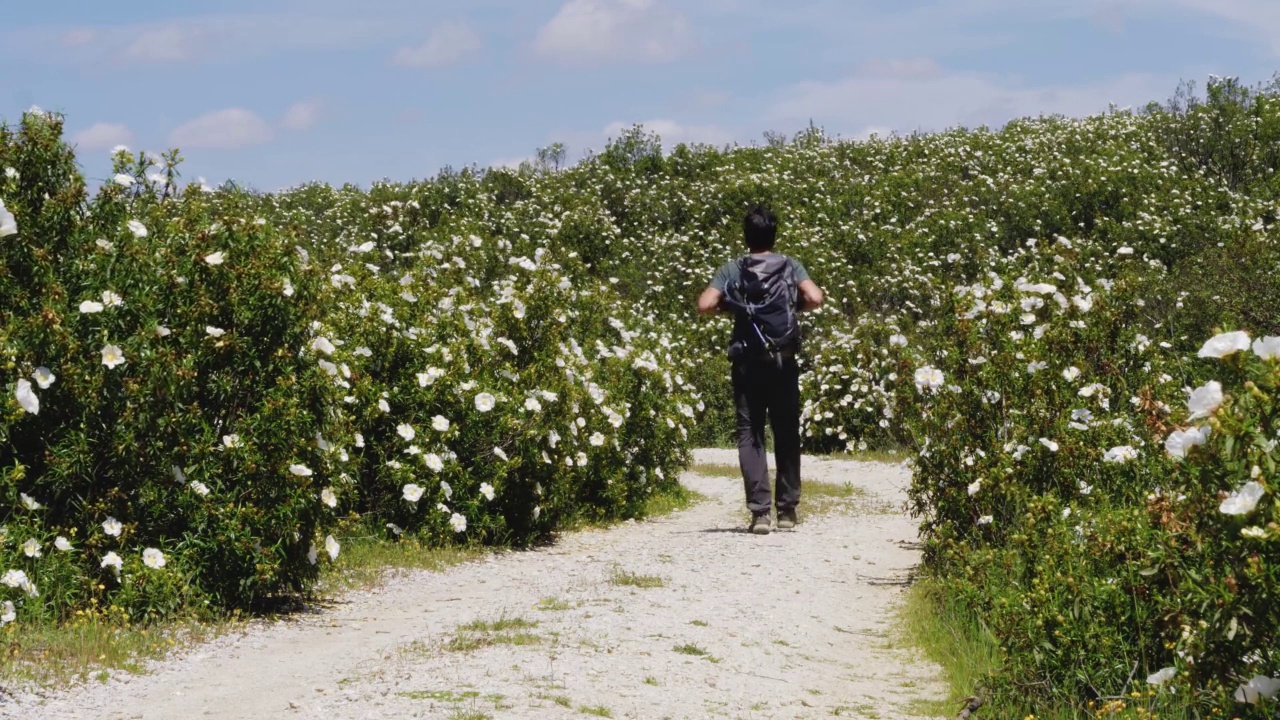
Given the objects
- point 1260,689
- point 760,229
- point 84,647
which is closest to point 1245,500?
point 1260,689

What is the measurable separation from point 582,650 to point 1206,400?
117 inches

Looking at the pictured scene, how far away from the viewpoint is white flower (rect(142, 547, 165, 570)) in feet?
19.5

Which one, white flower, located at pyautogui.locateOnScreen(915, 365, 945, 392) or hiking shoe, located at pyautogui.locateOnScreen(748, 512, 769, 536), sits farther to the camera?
hiking shoe, located at pyautogui.locateOnScreen(748, 512, 769, 536)

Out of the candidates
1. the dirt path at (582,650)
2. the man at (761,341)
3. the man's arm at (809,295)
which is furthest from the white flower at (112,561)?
the man's arm at (809,295)

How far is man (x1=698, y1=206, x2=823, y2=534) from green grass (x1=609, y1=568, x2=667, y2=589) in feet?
5.29

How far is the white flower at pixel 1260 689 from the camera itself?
3330 millimetres

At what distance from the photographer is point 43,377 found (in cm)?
555

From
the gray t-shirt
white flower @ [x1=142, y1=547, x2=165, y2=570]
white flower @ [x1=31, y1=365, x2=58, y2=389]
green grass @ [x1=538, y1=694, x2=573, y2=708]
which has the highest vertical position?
the gray t-shirt

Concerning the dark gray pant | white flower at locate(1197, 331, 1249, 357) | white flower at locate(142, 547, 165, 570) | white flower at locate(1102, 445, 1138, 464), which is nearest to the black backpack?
the dark gray pant

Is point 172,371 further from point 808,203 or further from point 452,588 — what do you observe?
point 808,203

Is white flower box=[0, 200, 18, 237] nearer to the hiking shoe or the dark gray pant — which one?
the dark gray pant

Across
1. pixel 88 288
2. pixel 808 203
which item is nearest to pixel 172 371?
pixel 88 288

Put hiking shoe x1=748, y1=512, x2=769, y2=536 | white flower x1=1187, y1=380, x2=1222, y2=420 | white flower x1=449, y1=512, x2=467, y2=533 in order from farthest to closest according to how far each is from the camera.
Answer: hiking shoe x1=748, y1=512, x2=769, y2=536, white flower x1=449, y1=512, x2=467, y2=533, white flower x1=1187, y1=380, x2=1222, y2=420

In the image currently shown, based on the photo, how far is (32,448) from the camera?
588 centimetres
